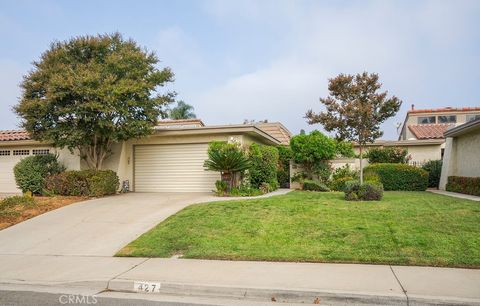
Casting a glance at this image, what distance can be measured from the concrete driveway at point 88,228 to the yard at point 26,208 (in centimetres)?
36

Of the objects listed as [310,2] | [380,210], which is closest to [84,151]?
[310,2]

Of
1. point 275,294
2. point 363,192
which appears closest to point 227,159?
point 363,192

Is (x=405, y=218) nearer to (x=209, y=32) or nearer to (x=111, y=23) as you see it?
(x=209, y=32)

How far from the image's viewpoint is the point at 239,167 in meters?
14.2

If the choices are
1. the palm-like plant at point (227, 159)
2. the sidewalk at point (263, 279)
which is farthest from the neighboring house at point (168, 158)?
the sidewalk at point (263, 279)

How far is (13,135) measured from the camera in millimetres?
18750

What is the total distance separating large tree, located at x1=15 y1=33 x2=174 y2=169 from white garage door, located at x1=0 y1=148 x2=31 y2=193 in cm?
519

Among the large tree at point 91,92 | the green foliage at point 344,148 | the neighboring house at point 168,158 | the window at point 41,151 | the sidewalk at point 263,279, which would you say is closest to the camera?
the sidewalk at point 263,279

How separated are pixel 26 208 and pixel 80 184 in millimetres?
2589

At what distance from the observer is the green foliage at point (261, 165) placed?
15.5m

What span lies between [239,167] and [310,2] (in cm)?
640

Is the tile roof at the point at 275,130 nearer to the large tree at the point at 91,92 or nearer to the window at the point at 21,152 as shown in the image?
the large tree at the point at 91,92

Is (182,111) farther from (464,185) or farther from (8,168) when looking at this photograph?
(464,185)

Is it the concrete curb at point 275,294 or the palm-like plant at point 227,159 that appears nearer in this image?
the concrete curb at point 275,294
